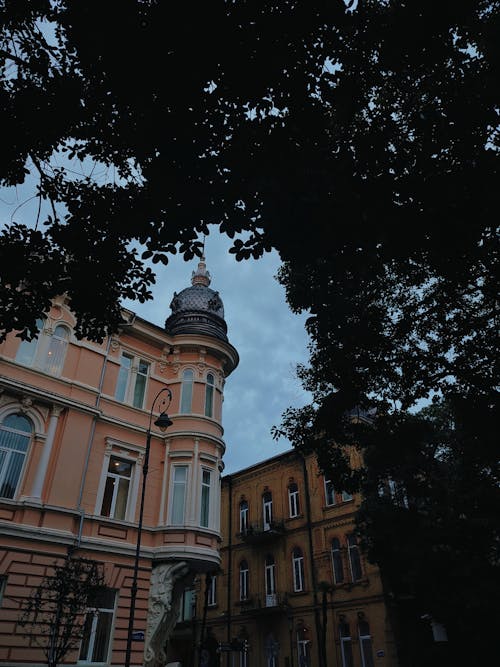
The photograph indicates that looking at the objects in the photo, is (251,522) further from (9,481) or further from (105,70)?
(105,70)

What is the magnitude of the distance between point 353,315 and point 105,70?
6.11 m

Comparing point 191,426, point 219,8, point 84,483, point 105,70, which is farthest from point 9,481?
point 219,8

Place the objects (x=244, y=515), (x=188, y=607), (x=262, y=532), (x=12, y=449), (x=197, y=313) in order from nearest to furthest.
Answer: (x=12, y=449)
(x=197, y=313)
(x=262, y=532)
(x=244, y=515)
(x=188, y=607)

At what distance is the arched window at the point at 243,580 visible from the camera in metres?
30.8

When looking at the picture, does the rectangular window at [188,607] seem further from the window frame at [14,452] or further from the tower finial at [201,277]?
the window frame at [14,452]

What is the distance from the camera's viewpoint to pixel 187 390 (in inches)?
837

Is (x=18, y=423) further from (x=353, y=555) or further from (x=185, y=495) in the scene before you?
(x=353, y=555)

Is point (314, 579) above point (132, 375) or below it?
below

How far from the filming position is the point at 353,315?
386 inches

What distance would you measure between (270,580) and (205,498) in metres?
13.8

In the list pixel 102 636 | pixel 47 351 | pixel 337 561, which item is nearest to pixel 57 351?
pixel 47 351

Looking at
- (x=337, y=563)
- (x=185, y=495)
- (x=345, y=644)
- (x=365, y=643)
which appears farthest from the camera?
(x=337, y=563)

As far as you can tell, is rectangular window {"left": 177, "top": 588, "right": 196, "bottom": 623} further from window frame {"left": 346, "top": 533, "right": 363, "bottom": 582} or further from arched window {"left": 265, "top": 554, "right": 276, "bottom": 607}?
window frame {"left": 346, "top": 533, "right": 363, "bottom": 582}

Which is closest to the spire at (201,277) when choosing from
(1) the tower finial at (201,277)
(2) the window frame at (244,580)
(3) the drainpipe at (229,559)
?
(1) the tower finial at (201,277)
